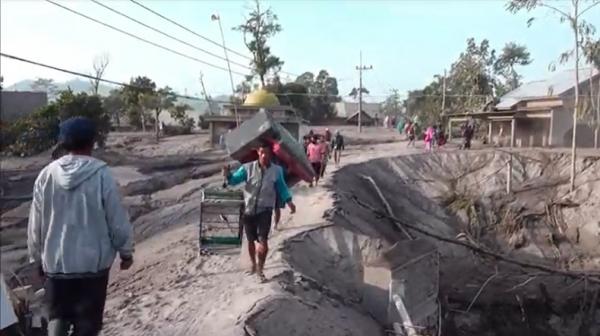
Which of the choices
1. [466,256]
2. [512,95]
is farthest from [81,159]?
[512,95]

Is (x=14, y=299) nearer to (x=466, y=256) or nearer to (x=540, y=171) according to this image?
(x=466, y=256)

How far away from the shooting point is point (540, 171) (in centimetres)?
2883

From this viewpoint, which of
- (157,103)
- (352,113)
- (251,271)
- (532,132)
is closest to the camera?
(251,271)

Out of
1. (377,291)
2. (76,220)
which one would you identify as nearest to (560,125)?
(377,291)

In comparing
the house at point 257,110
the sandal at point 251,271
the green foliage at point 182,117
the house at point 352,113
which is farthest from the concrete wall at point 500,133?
the sandal at point 251,271

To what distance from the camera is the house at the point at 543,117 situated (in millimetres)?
33344

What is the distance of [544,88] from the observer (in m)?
38.5

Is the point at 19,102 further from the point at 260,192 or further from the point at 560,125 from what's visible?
the point at 260,192

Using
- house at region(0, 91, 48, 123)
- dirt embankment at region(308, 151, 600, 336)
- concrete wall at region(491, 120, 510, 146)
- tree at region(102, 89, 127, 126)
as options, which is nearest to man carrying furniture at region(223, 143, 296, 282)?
dirt embankment at region(308, 151, 600, 336)

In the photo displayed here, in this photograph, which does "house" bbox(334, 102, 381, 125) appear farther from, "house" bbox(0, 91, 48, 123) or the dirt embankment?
the dirt embankment

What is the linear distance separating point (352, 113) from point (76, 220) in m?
74.6

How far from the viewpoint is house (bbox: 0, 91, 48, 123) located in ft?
138

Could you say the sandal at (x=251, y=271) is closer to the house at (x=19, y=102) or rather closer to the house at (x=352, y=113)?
the house at (x=19, y=102)

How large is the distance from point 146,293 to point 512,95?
36.0 m
